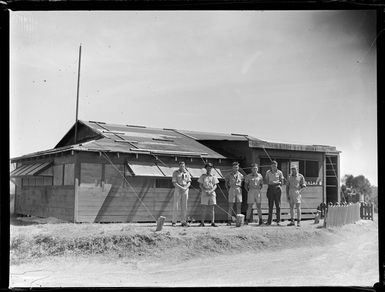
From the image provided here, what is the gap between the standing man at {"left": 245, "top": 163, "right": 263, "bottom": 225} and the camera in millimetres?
6185

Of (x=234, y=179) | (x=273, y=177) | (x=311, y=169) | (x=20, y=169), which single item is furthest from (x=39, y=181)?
(x=311, y=169)

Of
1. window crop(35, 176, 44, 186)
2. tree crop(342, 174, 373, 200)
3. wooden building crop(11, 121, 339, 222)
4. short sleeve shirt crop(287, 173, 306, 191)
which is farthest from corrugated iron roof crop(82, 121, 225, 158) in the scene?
tree crop(342, 174, 373, 200)

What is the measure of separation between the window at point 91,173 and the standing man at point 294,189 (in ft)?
10.2

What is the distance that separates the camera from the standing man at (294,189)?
637 cm

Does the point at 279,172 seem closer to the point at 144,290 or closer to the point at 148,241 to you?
the point at 148,241

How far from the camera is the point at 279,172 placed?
20.8 ft

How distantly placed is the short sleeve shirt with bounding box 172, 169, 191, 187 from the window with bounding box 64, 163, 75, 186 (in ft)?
6.11

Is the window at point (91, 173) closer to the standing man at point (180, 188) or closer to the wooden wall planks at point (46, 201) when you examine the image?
the wooden wall planks at point (46, 201)

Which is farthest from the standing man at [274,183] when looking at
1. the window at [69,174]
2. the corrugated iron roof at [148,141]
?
the window at [69,174]

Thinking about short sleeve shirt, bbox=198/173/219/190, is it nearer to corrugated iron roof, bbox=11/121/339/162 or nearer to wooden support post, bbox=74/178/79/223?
corrugated iron roof, bbox=11/121/339/162

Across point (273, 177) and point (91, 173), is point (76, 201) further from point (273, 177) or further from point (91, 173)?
point (273, 177)

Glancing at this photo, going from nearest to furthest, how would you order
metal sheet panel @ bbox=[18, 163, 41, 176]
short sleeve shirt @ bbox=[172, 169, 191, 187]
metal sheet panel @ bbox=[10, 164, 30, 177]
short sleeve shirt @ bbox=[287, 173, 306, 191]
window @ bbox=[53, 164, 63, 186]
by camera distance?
1. metal sheet panel @ bbox=[10, 164, 30, 177]
2. metal sheet panel @ bbox=[18, 163, 41, 176]
3. short sleeve shirt @ bbox=[172, 169, 191, 187]
4. short sleeve shirt @ bbox=[287, 173, 306, 191]
5. window @ bbox=[53, 164, 63, 186]
